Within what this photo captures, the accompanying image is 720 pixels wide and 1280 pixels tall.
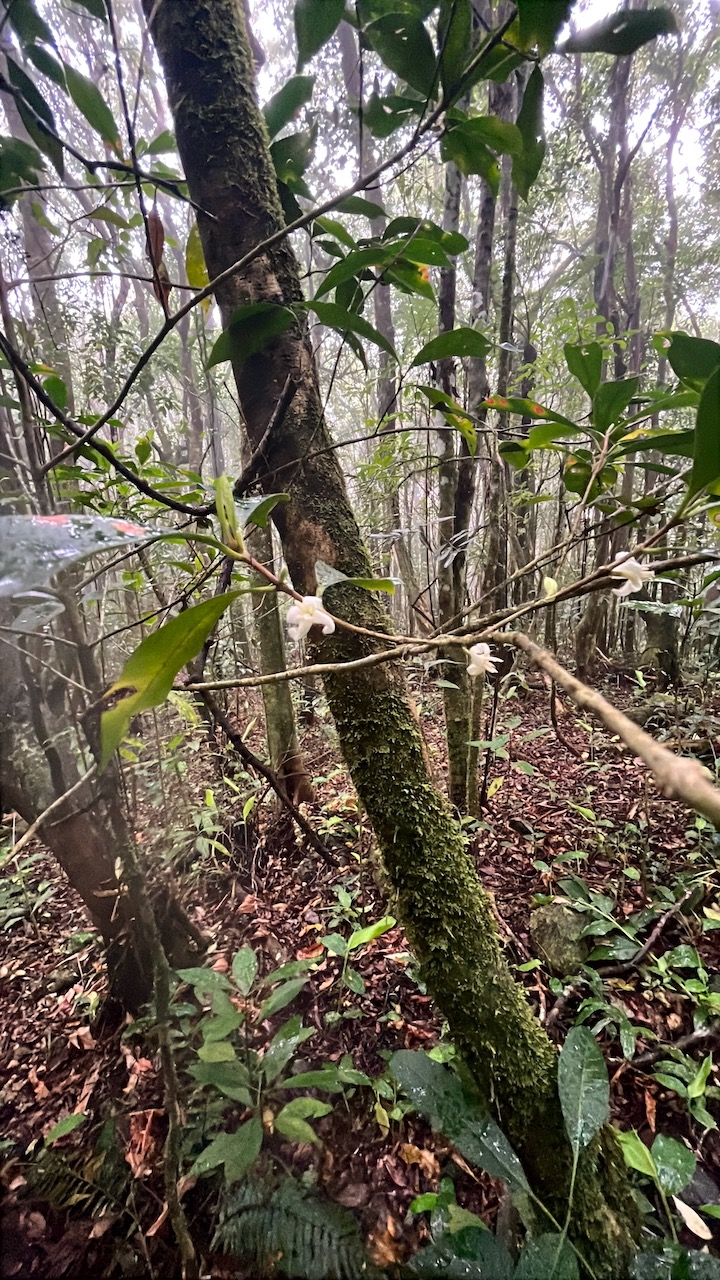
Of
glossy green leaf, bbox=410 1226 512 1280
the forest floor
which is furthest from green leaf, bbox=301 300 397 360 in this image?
glossy green leaf, bbox=410 1226 512 1280

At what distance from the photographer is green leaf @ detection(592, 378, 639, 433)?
0.70m

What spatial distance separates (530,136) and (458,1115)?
4.97 ft

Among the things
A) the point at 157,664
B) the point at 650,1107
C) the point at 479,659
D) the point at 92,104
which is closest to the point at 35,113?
the point at 92,104

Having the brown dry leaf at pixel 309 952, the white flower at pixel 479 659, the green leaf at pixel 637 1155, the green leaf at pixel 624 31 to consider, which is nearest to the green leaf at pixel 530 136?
the green leaf at pixel 624 31

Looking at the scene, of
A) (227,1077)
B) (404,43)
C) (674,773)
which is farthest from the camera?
(227,1077)

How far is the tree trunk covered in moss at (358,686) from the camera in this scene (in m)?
0.83

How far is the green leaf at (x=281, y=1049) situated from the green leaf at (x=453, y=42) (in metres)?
1.59

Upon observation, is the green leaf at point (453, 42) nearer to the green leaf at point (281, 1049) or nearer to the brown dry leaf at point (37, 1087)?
the green leaf at point (281, 1049)

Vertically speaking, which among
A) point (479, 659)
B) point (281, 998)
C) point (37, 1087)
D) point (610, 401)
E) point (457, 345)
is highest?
point (457, 345)

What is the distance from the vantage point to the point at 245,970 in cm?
123

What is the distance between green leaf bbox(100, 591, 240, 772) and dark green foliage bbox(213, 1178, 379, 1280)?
1.00m

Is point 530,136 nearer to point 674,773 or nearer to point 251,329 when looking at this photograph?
point 251,329

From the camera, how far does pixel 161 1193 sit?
1.07 m

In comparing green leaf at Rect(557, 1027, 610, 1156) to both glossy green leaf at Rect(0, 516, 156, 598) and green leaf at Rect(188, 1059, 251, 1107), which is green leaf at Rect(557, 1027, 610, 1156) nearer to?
green leaf at Rect(188, 1059, 251, 1107)
